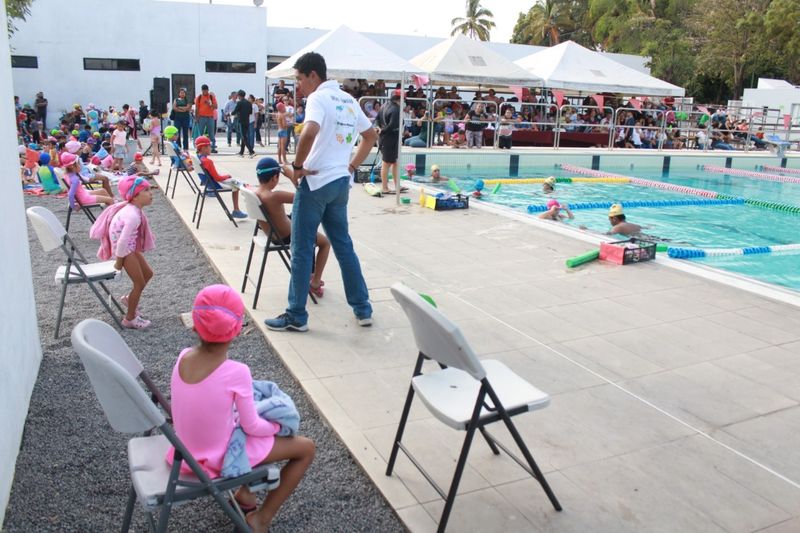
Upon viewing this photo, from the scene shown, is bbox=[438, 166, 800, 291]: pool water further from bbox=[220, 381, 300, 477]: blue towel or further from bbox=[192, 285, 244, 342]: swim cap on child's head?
bbox=[192, 285, 244, 342]: swim cap on child's head

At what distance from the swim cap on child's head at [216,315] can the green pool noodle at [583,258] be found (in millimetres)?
5009

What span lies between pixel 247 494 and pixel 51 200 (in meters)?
10.2

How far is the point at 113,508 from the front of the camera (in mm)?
2834

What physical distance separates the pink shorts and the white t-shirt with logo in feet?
17.8

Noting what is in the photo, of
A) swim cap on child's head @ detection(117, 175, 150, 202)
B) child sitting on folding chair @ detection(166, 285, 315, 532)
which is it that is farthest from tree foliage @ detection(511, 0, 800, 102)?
child sitting on folding chair @ detection(166, 285, 315, 532)

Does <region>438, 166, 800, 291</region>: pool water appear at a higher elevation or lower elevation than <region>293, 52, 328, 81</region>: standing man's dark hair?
lower

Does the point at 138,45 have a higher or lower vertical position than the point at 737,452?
higher

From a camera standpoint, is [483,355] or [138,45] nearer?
[483,355]

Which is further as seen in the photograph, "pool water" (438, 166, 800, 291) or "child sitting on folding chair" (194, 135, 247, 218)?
"pool water" (438, 166, 800, 291)

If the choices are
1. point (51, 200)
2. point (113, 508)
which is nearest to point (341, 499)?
point (113, 508)

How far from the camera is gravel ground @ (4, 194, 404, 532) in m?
2.76

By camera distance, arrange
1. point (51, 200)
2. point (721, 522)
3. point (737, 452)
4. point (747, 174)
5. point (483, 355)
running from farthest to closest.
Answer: point (747, 174)
point (51, 200)
point (483, 355)
point (737, 452)
point (721, 522)

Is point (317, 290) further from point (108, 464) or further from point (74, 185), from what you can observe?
point (74, 185)

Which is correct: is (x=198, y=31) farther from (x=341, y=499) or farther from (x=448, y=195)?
(x=341, y=499)
